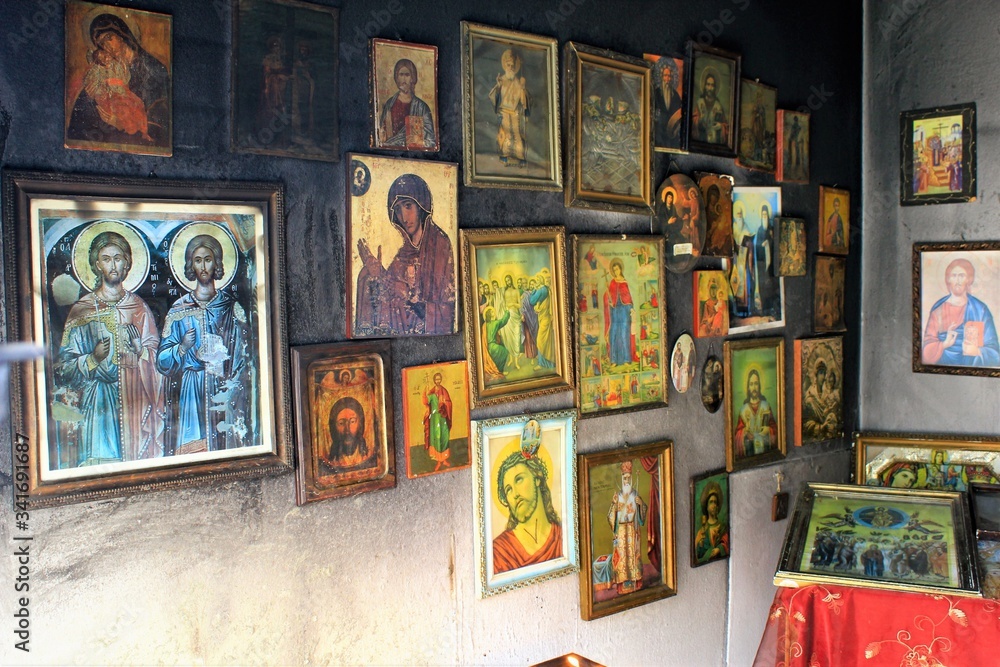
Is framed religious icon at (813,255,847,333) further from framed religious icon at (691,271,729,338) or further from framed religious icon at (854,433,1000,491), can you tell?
framed religious icon at (691,271,729,338)

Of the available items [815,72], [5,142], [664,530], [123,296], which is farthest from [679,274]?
[5,142]

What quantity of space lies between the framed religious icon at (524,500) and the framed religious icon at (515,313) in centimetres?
13

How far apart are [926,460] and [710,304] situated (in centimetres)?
142

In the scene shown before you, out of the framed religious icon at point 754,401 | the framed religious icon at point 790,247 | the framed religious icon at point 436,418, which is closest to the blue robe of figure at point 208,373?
the framed religious icon at point 436,418

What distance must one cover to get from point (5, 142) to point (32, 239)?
0.24 meters

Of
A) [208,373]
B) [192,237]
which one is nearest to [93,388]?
[208,373]

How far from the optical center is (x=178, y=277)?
2.31 meters

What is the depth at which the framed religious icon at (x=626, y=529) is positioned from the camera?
3328 mm

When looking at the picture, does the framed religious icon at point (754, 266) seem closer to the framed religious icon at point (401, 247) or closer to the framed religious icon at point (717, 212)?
the framed religious icon at point (717, 212)

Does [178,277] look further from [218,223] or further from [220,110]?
[220,110]

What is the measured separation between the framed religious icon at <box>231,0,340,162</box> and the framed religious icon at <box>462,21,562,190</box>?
0.51m

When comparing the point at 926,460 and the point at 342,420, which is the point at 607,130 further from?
the point at 926,460

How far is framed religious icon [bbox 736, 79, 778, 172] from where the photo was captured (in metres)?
3.94

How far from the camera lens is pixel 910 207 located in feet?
14.3
